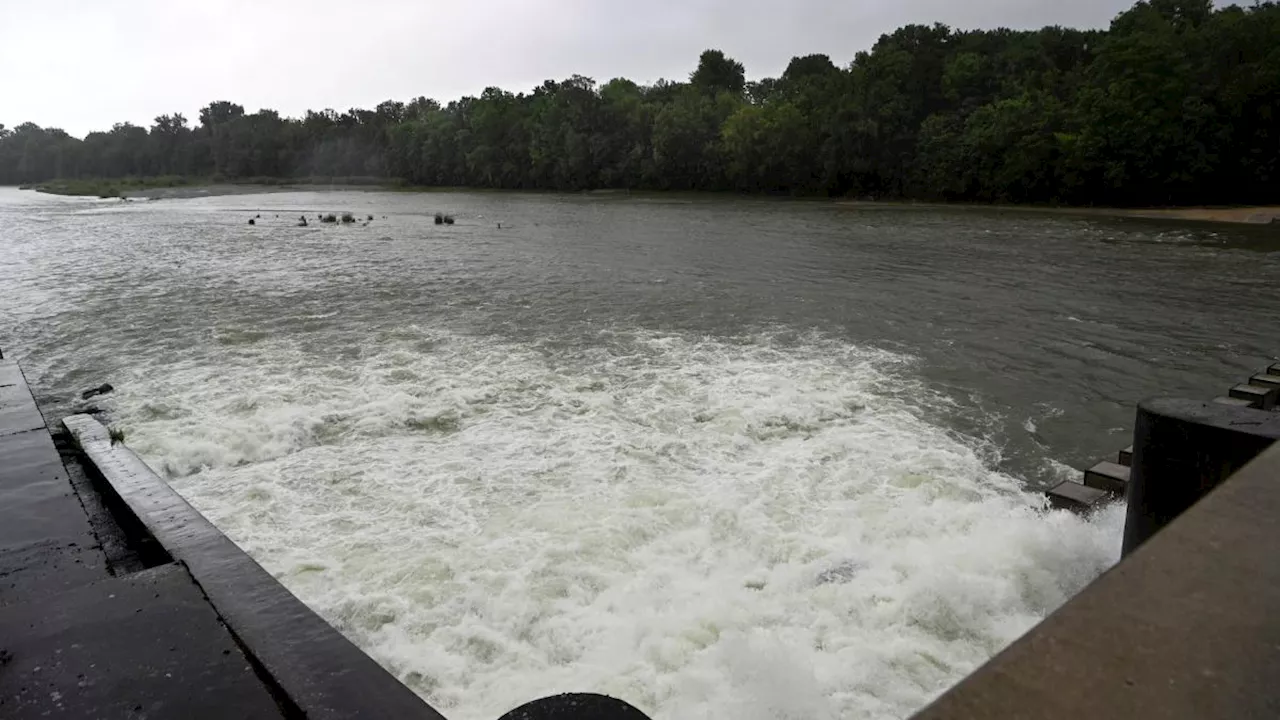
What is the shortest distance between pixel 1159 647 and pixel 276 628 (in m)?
3.65

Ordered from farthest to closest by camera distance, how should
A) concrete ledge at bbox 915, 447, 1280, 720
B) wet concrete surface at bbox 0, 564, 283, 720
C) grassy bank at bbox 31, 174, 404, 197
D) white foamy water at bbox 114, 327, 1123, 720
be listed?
grassy bank at bbox 31, 174, 404, 197, white foamy water at bbox 114, 327, 1123, 720, wet concrete surface at bbox 0, 564, 283, 720, concrete ledge at bbox 915, 447, 1280, 720

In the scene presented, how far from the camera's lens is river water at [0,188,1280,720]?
493 cm

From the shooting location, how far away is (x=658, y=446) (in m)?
8.17

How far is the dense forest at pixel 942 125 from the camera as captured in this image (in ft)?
151

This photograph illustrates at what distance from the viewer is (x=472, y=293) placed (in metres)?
18.5

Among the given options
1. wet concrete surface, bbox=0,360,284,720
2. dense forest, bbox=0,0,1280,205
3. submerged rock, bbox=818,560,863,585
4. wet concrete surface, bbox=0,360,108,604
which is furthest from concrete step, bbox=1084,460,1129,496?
dense forest, bbox=0,0,1280,205

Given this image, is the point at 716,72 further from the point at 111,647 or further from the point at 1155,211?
the point at 111,647

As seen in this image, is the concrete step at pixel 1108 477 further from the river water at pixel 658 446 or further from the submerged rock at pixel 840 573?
the submerged rock at pixel 840 573

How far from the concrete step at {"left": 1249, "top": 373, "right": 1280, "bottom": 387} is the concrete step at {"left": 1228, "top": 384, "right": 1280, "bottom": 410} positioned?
4.7 inches

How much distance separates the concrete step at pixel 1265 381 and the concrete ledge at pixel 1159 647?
6484 mm

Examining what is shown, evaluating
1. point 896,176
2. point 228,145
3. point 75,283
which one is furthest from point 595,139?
point 228,145

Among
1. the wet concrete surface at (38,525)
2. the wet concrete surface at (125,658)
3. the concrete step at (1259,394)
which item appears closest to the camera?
the wet concrete surface at (125,658)

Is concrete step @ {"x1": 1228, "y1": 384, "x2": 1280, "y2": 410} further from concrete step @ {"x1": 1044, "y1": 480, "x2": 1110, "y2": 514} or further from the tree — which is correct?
the tree

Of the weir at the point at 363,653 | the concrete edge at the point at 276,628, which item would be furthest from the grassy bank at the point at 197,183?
the weir at the point at 363,653
